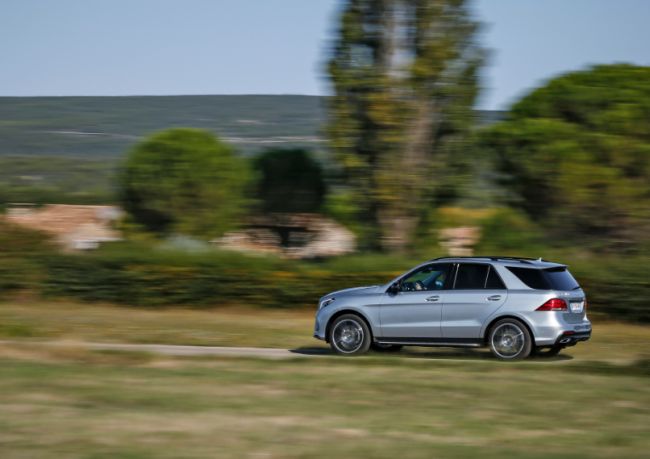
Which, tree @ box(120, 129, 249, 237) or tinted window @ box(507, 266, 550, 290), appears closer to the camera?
tinted window @ box(507, 266, 550, 290)

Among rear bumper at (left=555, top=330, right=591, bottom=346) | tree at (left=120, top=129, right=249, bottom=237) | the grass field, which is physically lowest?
the grass field

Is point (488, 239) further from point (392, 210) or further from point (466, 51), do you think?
point (466, 51)

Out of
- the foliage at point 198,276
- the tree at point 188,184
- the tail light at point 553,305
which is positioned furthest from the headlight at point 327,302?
the tree at point 188,184

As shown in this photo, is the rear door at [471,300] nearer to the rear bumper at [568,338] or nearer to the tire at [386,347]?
the rear bumper at [568,338]

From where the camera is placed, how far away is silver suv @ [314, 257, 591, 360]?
14375mm

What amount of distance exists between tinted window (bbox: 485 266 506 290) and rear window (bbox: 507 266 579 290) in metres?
0.22

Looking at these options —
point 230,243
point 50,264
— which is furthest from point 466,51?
point 50,264

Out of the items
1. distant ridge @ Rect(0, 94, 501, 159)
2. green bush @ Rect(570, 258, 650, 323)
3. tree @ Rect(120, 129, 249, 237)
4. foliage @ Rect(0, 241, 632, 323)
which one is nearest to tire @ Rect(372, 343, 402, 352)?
foliage @ Rect(0, 241, 632, 323)

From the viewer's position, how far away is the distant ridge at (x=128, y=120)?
3413 inches

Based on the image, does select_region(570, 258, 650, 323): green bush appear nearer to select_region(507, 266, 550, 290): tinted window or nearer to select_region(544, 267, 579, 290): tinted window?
select_region(544, 267, 579, 290): tinted window

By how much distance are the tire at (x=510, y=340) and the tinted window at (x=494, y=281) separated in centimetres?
51

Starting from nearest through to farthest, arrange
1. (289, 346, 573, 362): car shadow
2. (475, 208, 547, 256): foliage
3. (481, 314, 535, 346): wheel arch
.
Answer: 1. (481, 314, 535, 346): wheel arch
2. (289, 346, 573, 362): car shadow
3. (475, 208, 547, 256): foliage

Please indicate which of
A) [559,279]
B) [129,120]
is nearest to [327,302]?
[559,279]

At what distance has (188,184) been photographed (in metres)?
29.6
